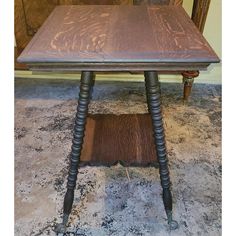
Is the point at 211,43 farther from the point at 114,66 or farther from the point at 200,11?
the point at 114,66

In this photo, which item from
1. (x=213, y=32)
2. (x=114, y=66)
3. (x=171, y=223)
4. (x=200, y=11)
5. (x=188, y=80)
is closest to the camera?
(x=114, y=66)

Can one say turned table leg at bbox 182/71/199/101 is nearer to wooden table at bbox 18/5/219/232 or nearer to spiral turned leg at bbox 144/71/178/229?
wooden table at bbox 18/5/219/232

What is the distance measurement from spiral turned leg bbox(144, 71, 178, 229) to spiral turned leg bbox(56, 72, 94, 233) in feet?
0.49

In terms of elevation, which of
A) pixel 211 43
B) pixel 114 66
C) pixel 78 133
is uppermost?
pixel 114 66

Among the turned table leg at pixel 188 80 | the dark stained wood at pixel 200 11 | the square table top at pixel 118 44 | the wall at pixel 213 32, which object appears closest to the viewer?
the square table top at pixel 118 44

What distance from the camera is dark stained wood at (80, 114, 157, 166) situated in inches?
36.1

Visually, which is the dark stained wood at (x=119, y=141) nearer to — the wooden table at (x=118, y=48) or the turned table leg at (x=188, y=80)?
the wooden table at (x=118, y=48)

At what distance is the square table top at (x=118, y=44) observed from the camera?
25.1 inches

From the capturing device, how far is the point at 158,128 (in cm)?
79

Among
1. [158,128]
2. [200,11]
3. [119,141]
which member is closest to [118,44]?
[158,128]

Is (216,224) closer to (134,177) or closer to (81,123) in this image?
(134,177)

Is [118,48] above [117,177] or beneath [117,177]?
above

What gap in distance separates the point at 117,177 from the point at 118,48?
1.87 feet

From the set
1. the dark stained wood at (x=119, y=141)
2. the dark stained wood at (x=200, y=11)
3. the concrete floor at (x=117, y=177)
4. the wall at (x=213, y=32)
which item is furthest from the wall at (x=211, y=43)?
the dark stained wood at (x=119, y=141)
